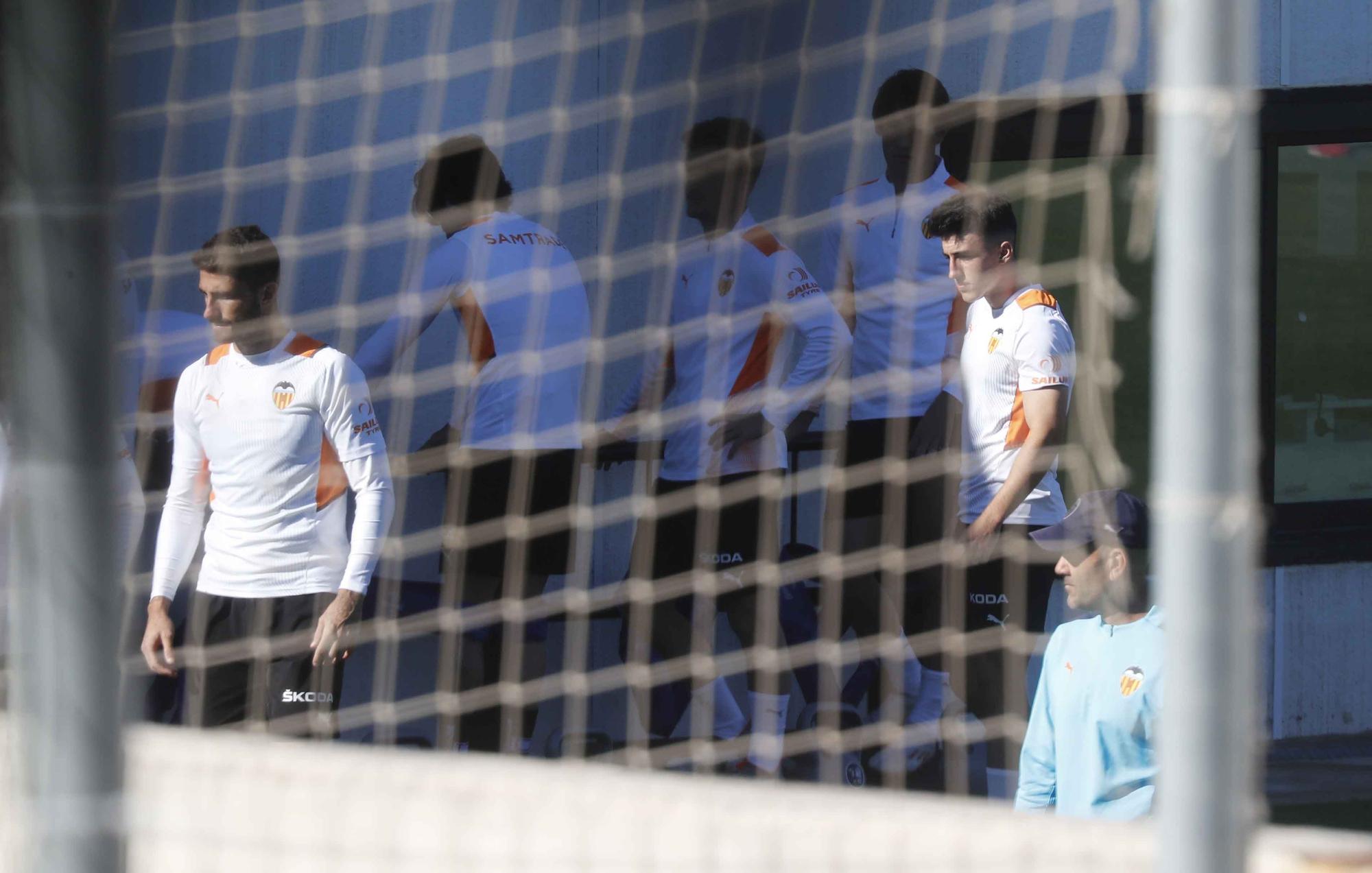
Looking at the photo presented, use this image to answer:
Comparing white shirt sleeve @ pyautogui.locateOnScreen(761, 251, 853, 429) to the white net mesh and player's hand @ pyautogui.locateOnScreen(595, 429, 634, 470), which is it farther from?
player's hand @ pyautogui.locateOnScreen(595, 429, 634, 470)

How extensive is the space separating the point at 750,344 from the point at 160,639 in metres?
1.56

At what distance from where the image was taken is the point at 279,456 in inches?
144

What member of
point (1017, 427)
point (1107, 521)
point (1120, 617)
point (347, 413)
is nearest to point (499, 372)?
point (347, 413)

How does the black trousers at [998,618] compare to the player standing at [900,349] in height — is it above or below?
below

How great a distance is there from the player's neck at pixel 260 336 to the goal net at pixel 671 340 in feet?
0.45

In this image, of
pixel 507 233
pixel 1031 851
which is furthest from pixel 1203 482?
pixel 507 233

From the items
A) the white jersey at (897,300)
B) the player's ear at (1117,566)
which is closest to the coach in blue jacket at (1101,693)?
the player's ear at (1117,566)

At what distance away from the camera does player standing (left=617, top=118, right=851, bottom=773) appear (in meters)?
4.20

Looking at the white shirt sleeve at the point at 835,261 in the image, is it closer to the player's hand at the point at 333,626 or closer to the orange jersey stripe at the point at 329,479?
the orange jersey stripe at the point at 329,479

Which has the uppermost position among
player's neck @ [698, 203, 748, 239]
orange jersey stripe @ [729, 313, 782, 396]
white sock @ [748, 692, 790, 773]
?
player's neck @ [698, 203, 748, 239]

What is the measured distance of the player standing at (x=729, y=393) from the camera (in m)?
4.20

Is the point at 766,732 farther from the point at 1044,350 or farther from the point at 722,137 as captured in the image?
the point at 722,137

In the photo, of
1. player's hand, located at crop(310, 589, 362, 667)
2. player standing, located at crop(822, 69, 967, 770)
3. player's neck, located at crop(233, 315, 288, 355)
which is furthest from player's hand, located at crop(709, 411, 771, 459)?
player's neck, located at crop(233, 315, 288, 355)

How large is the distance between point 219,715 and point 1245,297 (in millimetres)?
3161
